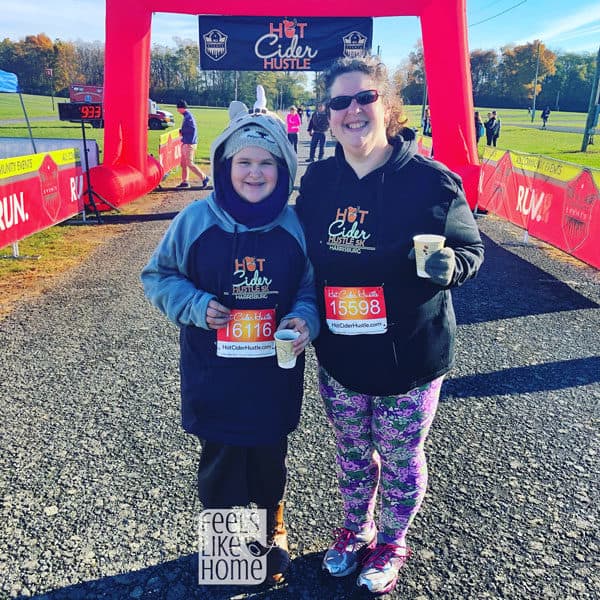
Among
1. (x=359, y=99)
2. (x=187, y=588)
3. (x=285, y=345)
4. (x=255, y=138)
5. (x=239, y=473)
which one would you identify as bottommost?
(x=187, y=588)

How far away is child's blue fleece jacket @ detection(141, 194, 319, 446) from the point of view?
1.99 meters

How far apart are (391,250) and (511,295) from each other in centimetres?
462

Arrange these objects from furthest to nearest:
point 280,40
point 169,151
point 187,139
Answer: point 169,151
point 187,139
point 280,40

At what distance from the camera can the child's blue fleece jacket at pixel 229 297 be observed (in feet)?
6.53

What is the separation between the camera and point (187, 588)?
88.3 inches

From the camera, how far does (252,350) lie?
2002 millimetres

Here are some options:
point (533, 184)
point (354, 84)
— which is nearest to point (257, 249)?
point (354, 84)

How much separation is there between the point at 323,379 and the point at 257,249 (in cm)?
63

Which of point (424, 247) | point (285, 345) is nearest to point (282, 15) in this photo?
point (424, 247)

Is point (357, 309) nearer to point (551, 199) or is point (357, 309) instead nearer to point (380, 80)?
point (380, 80)

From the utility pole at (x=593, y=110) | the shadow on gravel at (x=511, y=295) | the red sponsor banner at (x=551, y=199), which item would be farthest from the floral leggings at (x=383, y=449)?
the utility pole at (x=593, y=110)

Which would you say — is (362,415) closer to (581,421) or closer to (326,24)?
(581,421)

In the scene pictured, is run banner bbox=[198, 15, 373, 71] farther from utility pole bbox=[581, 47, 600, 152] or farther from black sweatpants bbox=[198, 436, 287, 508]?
utility pole bbox=[581, 47, 600, 152]

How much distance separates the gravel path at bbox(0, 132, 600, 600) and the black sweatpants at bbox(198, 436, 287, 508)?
403 millimetres
